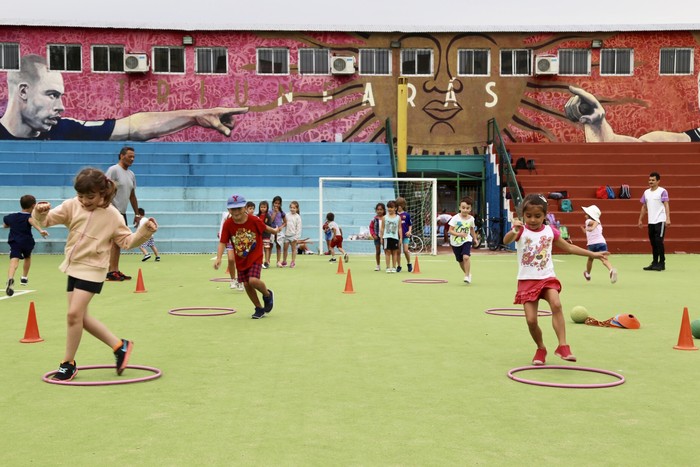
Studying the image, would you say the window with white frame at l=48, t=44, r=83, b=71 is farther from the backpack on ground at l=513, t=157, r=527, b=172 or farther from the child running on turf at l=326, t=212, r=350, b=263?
the backpack on ground at l=513, t=157, r=527, b=172

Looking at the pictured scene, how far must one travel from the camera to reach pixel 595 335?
912cm

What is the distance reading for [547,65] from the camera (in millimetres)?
34312

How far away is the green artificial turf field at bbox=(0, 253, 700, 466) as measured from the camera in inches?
182

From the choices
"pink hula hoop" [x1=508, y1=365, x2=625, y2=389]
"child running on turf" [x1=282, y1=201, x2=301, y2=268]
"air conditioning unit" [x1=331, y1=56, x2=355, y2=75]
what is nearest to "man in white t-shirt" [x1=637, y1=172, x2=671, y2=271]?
"child running on turf" [x1=282, y1=201, x2=301, y2=268]

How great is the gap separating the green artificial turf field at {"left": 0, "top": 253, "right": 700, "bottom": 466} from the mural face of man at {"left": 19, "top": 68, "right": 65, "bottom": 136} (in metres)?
23.3

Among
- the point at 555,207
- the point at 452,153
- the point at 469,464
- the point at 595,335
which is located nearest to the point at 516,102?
the point at 452,153

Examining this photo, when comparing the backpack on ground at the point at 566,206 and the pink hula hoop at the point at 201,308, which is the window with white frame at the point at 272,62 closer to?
the backpack on ground at the point at 566,206

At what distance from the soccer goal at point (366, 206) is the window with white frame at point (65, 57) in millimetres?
11960

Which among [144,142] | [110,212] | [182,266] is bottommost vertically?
Answer: [182,266]

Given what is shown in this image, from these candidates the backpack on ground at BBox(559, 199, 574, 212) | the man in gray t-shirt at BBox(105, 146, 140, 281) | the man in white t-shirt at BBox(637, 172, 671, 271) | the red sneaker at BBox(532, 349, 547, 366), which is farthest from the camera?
the backpack on ground at BBox(559, 199, 574, 212)

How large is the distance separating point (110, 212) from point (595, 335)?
508cm

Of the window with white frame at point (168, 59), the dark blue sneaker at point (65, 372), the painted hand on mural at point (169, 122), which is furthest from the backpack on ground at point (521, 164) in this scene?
the dark blue sneaker at point (65, 372)

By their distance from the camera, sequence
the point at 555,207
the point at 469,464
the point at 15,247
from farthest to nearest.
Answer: the point at 555,207 → the point at 15,247 → the point at 469,464

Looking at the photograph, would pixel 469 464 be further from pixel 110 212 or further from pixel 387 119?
pixel 387 119
